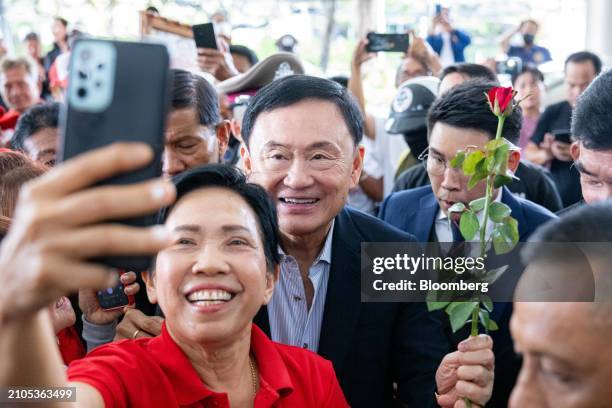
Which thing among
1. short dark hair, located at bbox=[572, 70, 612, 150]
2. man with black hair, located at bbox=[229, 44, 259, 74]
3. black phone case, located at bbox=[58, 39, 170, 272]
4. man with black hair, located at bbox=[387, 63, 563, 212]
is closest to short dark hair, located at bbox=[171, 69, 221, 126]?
man with black hair, located at bbox=[387, 63, 563, 212]

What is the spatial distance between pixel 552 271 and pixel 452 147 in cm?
120

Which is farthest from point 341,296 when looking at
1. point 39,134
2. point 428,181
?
point 428,181

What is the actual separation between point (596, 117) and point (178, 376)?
1.04 meters

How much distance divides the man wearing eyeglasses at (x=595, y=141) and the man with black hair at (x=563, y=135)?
97 centimetres

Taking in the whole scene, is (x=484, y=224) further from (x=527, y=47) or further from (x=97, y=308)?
(x=527, y=47)

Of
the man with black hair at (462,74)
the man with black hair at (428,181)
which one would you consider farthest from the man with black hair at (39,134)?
the man with black hair at (462,74)

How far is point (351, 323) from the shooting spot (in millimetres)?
1782

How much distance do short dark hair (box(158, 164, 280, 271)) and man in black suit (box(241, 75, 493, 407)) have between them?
0.25 meters

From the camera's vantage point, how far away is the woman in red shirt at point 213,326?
4.37 ft

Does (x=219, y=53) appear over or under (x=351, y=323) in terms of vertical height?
over

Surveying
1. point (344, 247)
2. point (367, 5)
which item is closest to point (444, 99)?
point (344, 247)

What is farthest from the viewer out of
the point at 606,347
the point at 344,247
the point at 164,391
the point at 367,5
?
the point at 367,5

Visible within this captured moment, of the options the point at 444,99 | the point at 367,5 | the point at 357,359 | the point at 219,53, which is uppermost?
the point at 367,5

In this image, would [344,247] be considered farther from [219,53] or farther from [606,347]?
[219,53]
